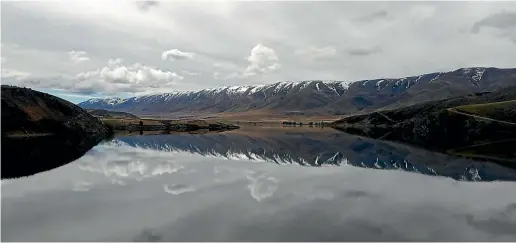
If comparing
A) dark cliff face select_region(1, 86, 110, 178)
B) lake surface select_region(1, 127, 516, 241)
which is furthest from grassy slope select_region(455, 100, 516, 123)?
dark cliff face select_region(1, 86, 110, 178)

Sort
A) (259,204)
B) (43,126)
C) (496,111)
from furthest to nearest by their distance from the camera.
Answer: (496,111), (43,126), (259,204)

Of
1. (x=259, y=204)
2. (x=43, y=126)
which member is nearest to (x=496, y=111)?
(x=259, y=204)

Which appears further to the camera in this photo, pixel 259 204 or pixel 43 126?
pixel 43 126

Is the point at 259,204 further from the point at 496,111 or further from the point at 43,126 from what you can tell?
the point at 496,111

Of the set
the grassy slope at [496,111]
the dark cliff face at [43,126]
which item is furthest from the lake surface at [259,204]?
the grassy slope at [496,111]

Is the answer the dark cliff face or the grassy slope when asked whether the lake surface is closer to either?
the dark cliff face

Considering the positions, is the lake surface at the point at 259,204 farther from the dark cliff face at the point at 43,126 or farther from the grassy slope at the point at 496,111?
the grassy slope at the point at 496,111
